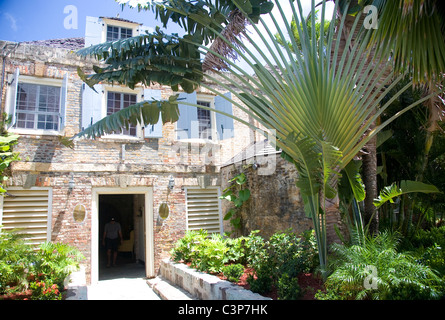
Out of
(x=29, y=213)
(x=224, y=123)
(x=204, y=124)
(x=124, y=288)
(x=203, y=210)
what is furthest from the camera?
(x=204, y=124)

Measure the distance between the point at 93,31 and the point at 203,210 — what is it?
21.3 feet

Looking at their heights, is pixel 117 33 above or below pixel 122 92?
above

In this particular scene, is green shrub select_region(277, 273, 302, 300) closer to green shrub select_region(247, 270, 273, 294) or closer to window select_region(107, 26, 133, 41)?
green shrub select_region(247, 270, 273, 294)

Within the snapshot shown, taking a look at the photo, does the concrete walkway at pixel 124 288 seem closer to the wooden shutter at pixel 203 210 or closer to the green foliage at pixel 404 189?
the wooden shutter at pixel 203 210

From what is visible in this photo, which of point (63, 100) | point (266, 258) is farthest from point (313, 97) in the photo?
point (63, 100)

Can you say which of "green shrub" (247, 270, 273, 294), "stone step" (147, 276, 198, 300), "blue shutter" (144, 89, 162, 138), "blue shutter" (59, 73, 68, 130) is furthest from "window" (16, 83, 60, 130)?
"green shrub" (247, 270, 273, 294)

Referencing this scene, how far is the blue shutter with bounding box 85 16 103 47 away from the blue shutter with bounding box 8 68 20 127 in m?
2.21

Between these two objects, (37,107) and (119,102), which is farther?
(119,102)

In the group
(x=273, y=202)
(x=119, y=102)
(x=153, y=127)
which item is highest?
(x=119, y=102)

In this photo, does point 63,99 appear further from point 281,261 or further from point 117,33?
point 281,261

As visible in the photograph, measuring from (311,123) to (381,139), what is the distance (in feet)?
9.61

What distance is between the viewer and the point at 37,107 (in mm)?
9289
